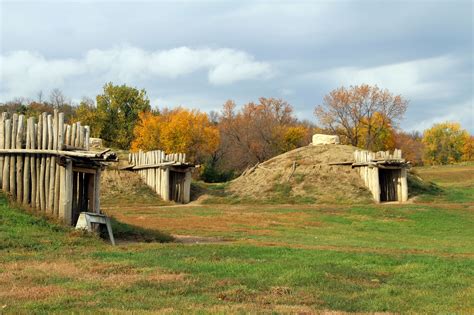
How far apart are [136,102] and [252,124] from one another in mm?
17228

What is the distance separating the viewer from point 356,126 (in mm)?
72625

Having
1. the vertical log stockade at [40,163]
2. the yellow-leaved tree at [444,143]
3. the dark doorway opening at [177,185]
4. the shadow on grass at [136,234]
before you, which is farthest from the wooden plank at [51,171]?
the yellow-leaved tree at [444,143]

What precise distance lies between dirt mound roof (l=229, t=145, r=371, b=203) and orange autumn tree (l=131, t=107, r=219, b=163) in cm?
1862

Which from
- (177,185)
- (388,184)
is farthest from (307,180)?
(177,185)

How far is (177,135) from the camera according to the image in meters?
65.4

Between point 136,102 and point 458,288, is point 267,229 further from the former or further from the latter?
point 136,102

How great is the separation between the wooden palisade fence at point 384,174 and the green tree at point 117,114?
1388 inches

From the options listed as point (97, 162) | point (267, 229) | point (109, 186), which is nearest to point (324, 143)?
point (109, 186)

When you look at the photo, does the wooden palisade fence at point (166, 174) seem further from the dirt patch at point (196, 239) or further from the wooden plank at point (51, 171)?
the wooden plank at point (51, 171)

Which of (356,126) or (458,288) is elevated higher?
(356,126)

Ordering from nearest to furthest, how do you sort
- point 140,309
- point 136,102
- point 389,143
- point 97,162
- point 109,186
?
point 140,309 → point 97,162 → point 109,186 → point 136,102 → point 389,143

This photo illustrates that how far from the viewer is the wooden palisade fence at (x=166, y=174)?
4169cm

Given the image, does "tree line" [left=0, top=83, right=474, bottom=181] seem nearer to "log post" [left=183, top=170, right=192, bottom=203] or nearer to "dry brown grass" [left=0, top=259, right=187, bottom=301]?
"log post" [left=183, top=170, right=192, bottom=203]

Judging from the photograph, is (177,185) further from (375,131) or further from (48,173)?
(375,131)
